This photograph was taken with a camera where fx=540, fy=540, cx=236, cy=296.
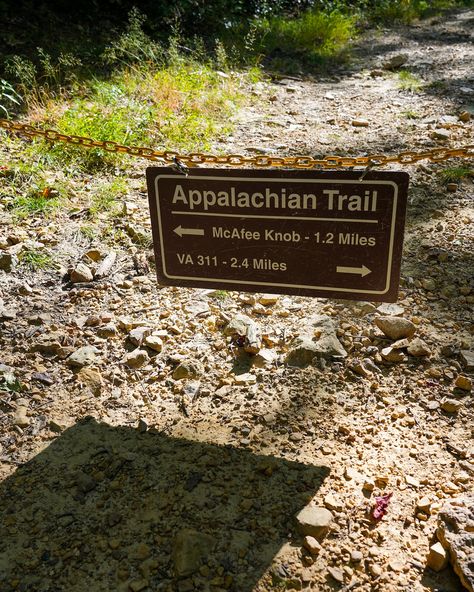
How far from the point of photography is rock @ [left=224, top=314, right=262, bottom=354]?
267 centimetres

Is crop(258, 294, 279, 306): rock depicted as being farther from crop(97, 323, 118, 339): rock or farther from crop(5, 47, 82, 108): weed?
crop(5, 47, 82, 108): weed

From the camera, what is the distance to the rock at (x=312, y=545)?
1754 millimetres

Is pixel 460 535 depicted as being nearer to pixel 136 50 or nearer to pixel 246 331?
pixel 246 331

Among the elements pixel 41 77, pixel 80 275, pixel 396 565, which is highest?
pixel 41 77

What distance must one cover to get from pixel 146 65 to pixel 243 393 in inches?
198

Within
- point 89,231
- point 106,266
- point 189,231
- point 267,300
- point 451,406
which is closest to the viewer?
point 189,231

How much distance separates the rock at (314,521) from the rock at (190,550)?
303 millimetres

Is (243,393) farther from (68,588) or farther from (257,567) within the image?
(68,588)

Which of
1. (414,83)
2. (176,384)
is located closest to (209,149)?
(176,384)

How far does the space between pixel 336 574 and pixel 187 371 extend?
1.14 metres

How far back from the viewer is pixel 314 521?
1824 mm

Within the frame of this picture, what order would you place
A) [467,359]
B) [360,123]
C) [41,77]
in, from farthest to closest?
[41,77] < [360,123] < [467,359]

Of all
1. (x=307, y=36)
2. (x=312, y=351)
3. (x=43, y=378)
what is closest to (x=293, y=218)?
(x=312, y=351)

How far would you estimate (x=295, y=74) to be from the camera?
7.43m
